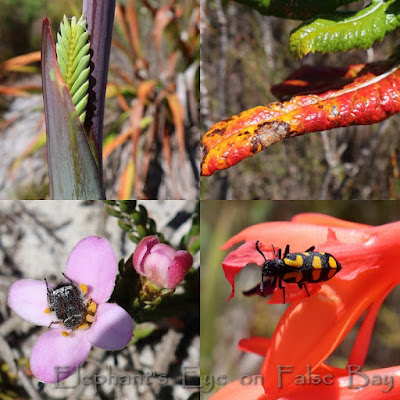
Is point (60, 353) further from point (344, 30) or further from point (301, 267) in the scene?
point (344, 30)

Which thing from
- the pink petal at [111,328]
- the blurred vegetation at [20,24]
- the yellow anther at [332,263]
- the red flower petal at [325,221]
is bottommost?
the pink petal at [111,328]

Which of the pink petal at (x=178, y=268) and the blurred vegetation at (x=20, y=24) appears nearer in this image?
the pink petal at (x=178, y=268)

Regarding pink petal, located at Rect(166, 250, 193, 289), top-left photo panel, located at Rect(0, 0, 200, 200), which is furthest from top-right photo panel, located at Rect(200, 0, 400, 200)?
pink petal, located at Rect(166, 250, 193, 289)

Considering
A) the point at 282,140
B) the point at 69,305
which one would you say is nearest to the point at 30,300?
the point at 69,305

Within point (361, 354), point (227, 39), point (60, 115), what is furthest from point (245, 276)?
point (227, 39)

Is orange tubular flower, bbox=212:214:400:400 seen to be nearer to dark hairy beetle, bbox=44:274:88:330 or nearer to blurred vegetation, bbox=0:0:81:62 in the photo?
dark hairy beetle, bbox=44:274:88:330

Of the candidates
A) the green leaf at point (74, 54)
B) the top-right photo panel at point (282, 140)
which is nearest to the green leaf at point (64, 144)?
the green leaf at point (74, 54)

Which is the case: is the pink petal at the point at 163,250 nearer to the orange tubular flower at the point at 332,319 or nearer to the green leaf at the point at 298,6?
the orange tubular flower at the point at 332,319

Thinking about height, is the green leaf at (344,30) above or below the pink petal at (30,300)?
above
